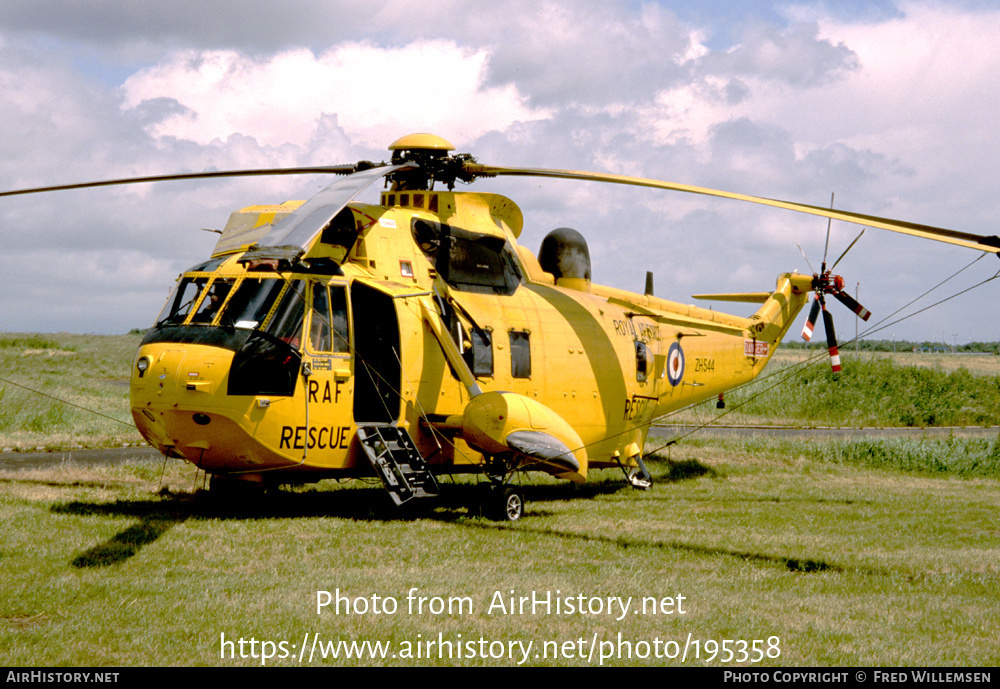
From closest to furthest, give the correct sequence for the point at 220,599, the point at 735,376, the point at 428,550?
1. the point at 220,599
2. the point at 428,550
3. the point at 735,376

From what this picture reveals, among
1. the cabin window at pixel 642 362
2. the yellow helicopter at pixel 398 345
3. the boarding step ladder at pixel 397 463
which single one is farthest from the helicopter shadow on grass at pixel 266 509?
the cabin window at pixel 642 362

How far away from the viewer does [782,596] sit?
9398 mm

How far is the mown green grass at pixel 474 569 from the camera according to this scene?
759 centimetres

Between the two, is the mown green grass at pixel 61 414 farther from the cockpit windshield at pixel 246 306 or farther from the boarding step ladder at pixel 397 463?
the boarding step ladder at pixel 397 463

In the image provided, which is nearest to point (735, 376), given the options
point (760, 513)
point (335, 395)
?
point (760, 513)

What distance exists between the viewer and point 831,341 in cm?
1936

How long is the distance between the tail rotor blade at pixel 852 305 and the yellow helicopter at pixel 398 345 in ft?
16.8

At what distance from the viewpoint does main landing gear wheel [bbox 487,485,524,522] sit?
1338 centimetres

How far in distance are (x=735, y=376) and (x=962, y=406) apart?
917 inches

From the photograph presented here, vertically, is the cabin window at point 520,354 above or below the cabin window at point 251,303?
below

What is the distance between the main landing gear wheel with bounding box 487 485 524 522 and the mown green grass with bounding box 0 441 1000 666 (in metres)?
0.33

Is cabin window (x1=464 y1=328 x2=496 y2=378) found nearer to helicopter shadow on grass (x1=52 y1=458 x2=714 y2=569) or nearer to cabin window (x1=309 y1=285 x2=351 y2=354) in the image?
helicopter shadow on grass (x1=52 y1=458 x2=714 y2=569)

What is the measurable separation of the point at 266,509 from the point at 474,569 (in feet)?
15.2
